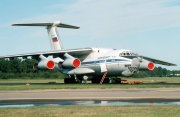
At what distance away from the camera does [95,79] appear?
4525 centimetres

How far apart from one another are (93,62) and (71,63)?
3.01 m

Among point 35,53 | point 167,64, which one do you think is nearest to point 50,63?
point 35,53

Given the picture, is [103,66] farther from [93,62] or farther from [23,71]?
[23,71]

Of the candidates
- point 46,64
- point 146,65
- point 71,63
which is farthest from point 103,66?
point 46,64

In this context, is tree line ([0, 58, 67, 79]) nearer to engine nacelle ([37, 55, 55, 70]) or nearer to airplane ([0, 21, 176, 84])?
airplane ([0, 21, 176, 84])

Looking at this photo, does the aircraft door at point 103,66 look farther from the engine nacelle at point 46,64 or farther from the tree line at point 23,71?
the tree line at point 23,71

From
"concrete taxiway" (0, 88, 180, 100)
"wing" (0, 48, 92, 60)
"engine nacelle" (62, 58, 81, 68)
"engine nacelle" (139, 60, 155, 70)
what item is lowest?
"concrete taxiway" (0, 88, 180, 100)

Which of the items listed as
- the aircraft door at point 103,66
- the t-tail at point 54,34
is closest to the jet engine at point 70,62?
the aircraft door at point 103,66

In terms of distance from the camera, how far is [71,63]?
134ft

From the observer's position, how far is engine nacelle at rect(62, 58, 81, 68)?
135 feet

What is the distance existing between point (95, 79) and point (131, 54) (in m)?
6.96

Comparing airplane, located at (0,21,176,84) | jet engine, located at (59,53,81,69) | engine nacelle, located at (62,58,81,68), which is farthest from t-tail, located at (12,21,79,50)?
engine nacelle, located at (62,58,81,68)

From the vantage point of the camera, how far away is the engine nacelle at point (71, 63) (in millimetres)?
41044

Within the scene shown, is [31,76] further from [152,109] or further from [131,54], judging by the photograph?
[152,109]
